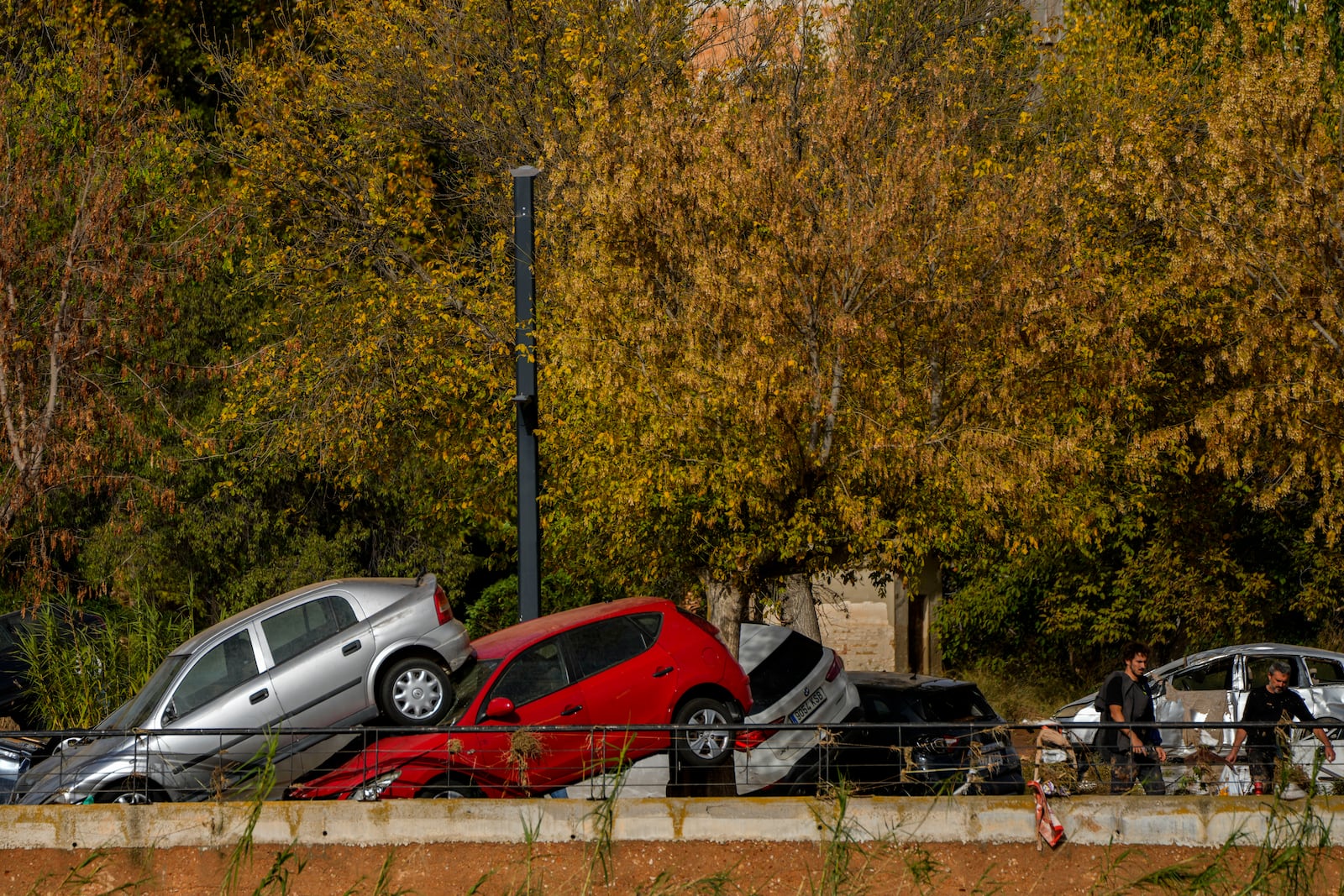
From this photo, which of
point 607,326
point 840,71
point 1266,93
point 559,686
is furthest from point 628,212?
→ point 1266,93

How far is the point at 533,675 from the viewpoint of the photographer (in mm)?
11812

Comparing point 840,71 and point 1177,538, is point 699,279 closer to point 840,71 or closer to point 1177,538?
point 840,71

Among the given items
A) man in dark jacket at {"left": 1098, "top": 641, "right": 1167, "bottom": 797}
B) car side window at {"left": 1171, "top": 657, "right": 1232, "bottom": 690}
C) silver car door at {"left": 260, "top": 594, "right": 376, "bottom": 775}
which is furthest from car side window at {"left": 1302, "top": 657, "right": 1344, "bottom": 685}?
silver car door at {"left": 260, "top": 594, "right": 376, "bottom": 775}

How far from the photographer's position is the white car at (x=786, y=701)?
12680 mm

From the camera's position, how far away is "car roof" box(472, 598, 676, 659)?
12.0m

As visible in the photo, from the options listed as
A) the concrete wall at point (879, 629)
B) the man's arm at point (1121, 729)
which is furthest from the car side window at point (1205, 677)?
the concrete wall at point (879, 629)

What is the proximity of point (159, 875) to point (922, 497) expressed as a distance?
8781mm

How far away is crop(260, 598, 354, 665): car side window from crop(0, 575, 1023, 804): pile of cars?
0.04ft

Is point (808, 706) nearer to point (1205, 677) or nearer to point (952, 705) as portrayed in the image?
point (952, 705)

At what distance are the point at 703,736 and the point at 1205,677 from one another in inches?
292

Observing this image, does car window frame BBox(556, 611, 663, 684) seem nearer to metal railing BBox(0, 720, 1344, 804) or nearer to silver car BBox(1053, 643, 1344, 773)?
metal railing BBox(0, 720, 1344, 804)

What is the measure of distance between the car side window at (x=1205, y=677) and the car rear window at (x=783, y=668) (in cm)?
486

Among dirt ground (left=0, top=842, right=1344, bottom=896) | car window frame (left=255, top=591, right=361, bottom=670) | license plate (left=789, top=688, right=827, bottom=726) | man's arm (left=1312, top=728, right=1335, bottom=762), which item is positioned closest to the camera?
dirt ground (left=0, top=842, right=1344, bottom=896)

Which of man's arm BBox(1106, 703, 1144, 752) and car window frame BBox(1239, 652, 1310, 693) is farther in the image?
car window frame BBox(1239, 652, 1310, 693)
